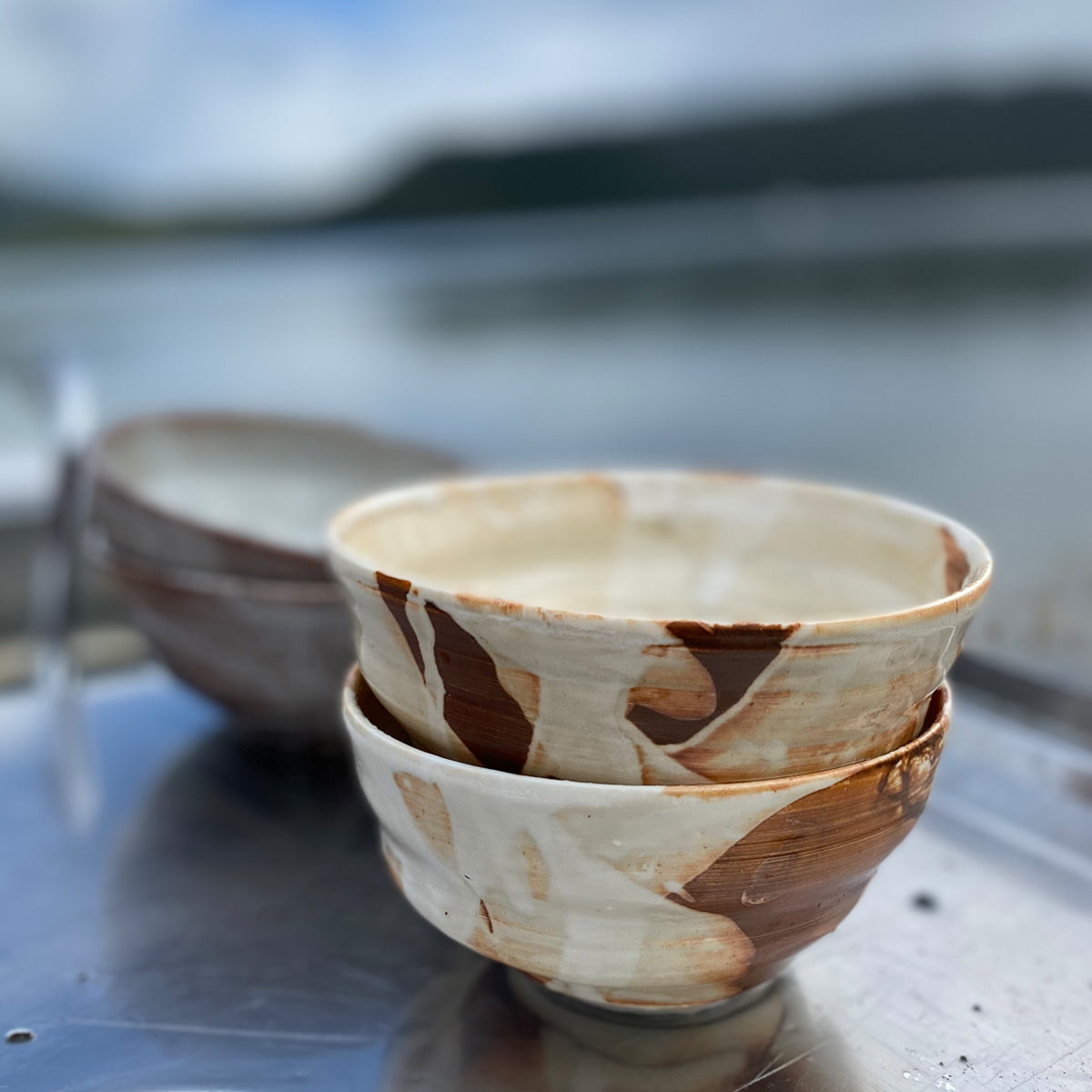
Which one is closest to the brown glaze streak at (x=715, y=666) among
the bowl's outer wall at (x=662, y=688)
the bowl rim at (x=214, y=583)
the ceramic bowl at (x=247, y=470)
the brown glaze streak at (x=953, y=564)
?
the bowl's outer wall at (x=662, y=688)

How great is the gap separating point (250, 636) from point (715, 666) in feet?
1.11

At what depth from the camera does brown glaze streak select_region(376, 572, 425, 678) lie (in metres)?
0.34

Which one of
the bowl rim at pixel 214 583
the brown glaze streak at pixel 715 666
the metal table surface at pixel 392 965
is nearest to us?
the brown glaze streak at pixel 715 666

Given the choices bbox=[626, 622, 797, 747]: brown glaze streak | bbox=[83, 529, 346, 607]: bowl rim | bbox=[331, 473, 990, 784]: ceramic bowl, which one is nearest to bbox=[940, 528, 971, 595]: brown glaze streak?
bbox=[331, 473, 990, 784]: ceramic bowl

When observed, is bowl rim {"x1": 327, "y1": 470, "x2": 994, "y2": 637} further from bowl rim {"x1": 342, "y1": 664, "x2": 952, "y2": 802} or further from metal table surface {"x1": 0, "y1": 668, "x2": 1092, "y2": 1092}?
metal table surface {"x1": 0, "y1": 668, "x2": 1092, "y2": 1092}

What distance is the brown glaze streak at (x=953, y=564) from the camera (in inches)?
14.8

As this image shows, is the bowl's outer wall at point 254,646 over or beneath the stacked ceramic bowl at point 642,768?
beneath

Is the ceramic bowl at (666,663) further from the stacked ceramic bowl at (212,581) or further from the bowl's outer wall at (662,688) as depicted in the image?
the stacked ceramic bowl at (212,581)

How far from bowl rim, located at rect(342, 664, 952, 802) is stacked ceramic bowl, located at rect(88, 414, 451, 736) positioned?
0.21 m

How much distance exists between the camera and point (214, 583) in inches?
22.5

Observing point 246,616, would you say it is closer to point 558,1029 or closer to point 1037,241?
point 558,1029

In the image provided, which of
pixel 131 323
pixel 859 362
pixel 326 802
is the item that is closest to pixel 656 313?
pixel 859 362

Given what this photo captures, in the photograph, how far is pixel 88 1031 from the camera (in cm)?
43

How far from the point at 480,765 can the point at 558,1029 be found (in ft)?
0.46
